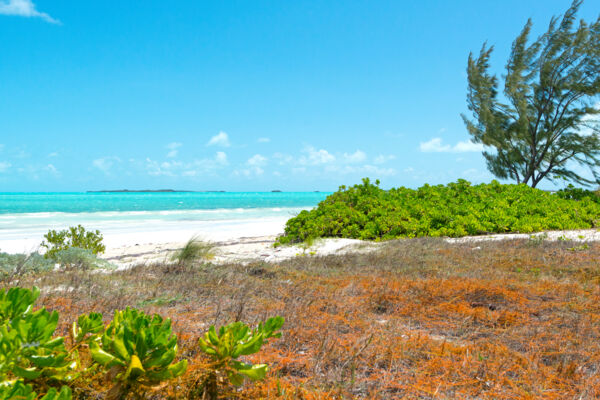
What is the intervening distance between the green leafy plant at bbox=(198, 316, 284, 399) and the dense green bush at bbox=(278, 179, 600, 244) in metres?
9.16

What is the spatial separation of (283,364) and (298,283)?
2.50m

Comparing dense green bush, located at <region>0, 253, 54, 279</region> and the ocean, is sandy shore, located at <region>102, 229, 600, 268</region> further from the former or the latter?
dense green bush, located at <region>0, 253, 54, 279</region>

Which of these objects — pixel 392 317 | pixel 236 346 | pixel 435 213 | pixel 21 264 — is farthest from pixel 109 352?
pixel 435 213

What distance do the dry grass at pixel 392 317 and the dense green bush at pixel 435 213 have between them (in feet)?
15.0

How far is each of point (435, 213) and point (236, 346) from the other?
10.7 metres

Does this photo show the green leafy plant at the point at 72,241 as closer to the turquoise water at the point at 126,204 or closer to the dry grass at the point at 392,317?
the dry grass at the point at 392,317

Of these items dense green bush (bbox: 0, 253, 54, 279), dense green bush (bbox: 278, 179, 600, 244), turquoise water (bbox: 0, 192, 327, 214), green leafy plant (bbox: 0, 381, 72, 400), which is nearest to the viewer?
green leafy plant (bbox: 0, 381, 72, 400)

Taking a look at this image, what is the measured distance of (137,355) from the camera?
1.46 meters

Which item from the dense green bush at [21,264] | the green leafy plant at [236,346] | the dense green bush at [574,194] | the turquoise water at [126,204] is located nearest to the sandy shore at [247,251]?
the dense green bush at [21,264]

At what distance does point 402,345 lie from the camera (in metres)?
2.73

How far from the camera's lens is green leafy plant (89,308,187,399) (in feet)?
4.70

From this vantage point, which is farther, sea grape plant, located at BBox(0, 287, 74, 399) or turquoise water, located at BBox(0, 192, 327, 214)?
turquoise water, located at BBox(0, 192, 327, 214)

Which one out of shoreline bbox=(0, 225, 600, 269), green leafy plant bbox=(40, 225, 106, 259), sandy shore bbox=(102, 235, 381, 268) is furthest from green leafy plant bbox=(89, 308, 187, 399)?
green leafy plant bbox=(40, 225, 106, 259)

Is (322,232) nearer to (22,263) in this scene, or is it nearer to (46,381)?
(22,263)
